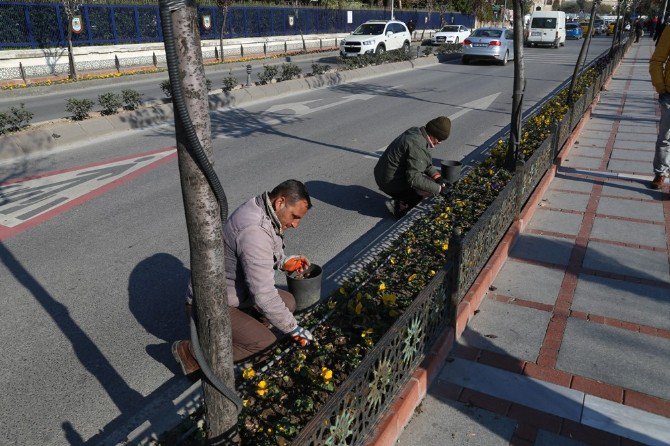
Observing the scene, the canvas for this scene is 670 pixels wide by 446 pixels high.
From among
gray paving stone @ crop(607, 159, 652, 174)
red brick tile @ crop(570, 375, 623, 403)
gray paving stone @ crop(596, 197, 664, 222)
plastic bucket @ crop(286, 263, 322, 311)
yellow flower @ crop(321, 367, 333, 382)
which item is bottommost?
red brick tile @ crop(570, 375, 623, 403)

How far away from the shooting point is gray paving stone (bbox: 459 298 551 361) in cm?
400

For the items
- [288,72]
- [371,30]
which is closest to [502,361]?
[288,72]

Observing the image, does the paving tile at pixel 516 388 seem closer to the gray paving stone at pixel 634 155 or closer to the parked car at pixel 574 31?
the gray paving stone at pixel 634 155

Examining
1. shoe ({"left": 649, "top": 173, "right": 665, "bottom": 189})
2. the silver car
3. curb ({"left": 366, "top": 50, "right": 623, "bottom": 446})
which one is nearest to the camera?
curb ({"left": 366, "top": 50, "right": 623, "bottom": 446})

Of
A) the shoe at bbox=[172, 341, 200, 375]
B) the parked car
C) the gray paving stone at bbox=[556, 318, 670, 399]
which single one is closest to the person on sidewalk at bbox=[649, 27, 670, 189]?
the gray paving stone at bbox=[556, 318, 670, 399]

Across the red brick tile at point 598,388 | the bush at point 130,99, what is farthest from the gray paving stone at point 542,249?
the bush at point 130,99

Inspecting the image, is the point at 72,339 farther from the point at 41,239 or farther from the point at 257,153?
the point at 257,153

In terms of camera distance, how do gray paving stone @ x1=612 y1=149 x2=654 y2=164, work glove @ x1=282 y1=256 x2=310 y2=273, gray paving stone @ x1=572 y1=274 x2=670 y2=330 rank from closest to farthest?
work glove @ x1=282 y1=256 x2=310 y2=273
gray paving stone @ x1=572 y1=274 x2=670 y2=330
gray paving stone @ x1=612 y1=149 x2=654 y2=164

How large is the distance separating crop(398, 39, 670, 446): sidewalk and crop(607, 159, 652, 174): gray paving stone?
135cm

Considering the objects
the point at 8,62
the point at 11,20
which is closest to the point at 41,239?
the point at 8,62

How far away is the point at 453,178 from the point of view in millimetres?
6887

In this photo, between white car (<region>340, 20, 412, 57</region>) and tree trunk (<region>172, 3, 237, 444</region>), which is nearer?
tree trunk (<region>172, 3, 237, 444</region>)

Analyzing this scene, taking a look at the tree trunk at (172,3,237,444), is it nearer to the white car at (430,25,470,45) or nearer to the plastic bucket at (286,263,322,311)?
the plastic bucket at (286,263,322,311)

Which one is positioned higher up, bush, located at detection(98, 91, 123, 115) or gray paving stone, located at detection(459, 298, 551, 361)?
bush, located at detection(98, 91, 123, 115)
